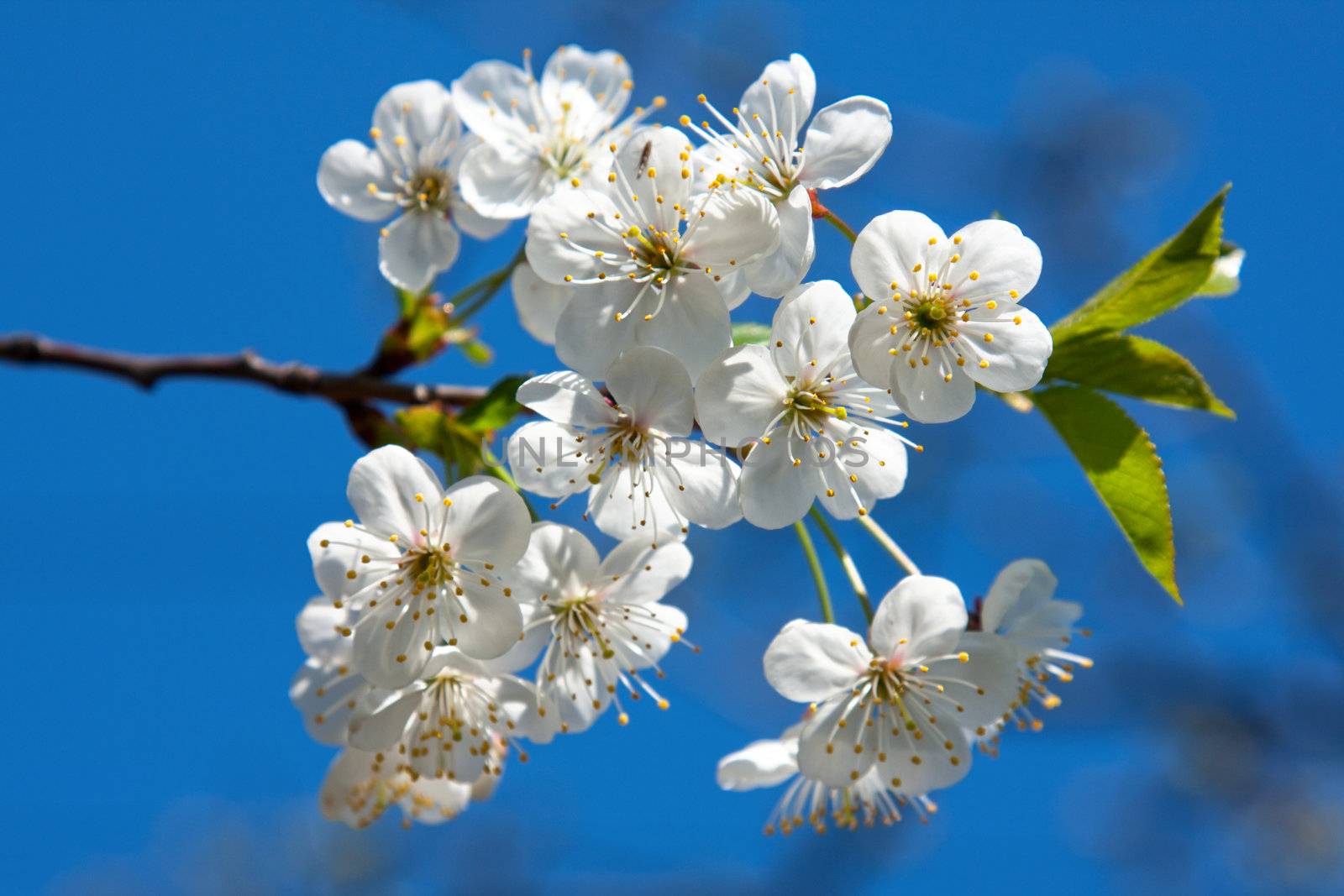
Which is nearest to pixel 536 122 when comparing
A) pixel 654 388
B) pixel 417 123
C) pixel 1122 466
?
pixel 417 123

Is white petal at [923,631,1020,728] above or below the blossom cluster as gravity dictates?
below

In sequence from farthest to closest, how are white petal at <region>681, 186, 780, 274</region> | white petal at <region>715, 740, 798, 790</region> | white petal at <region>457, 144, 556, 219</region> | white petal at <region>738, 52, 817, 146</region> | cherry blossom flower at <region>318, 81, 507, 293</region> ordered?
cherry blossom flower at <region>318, 81, 507, 293</region> < white petal at <region>457, 144, 556, 219</region> < white petal at <region>715, 740, 798, 790</region> < white petal at <region>738, 52, 817, 146</region> < white petal at <region>681, 186, 780, 274</region>

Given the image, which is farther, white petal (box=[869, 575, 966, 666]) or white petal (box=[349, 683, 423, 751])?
white petal (box=[349, 683, 423, 751])

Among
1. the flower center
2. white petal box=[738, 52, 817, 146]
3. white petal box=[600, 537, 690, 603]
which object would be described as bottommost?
white petal box=[600, 537, 690, 603]

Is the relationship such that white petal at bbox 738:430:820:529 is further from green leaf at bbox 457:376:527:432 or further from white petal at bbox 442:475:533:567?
green leaf at bbox 457:376:527:432

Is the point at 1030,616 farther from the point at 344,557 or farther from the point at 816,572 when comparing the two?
the point at 344,557

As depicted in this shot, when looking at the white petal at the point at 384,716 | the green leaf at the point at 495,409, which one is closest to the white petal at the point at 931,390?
the green leaf at the point at 495,409

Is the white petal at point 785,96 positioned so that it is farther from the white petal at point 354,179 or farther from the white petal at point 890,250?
the white petal at point 354,179

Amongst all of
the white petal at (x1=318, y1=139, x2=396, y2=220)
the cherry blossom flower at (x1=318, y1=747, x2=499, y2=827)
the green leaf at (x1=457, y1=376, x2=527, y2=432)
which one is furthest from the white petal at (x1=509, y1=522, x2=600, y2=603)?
the white petal at (x1=318, y1=139, x2=396, y2=220)
